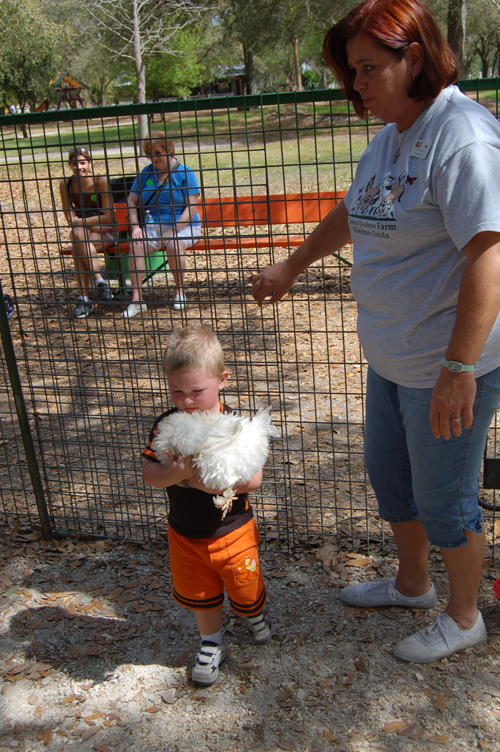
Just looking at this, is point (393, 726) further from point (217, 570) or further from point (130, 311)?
point (130, 311)

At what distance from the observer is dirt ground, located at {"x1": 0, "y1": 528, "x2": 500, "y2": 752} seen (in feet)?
6.53

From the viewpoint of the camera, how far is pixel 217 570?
2.14 meters

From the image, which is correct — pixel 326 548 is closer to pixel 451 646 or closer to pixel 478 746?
pixel 451 646

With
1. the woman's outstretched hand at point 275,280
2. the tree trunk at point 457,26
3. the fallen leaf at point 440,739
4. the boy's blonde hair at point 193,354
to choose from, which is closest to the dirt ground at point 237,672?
the fallen leaf at point 440,739

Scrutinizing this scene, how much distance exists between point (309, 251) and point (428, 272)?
0.65 metres

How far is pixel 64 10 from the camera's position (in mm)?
25594

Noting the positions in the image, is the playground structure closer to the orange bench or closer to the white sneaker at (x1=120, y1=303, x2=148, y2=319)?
the orange bench

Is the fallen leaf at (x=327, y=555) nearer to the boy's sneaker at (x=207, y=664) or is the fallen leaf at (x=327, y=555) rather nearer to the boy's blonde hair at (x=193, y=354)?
the boy's sneaker at (x=207, y=664)

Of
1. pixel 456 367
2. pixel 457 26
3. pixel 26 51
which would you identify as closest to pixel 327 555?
pixel 456 367

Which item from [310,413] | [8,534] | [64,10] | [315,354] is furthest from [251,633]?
[64,10]

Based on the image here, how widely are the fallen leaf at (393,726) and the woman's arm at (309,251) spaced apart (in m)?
1.54

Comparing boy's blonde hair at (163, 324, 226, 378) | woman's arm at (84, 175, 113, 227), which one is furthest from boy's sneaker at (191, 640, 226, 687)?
woman's arm at (84, 175, 113, 227)

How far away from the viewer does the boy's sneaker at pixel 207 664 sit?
2180 mm

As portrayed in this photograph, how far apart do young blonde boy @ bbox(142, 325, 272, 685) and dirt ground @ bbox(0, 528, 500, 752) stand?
0.17 m
